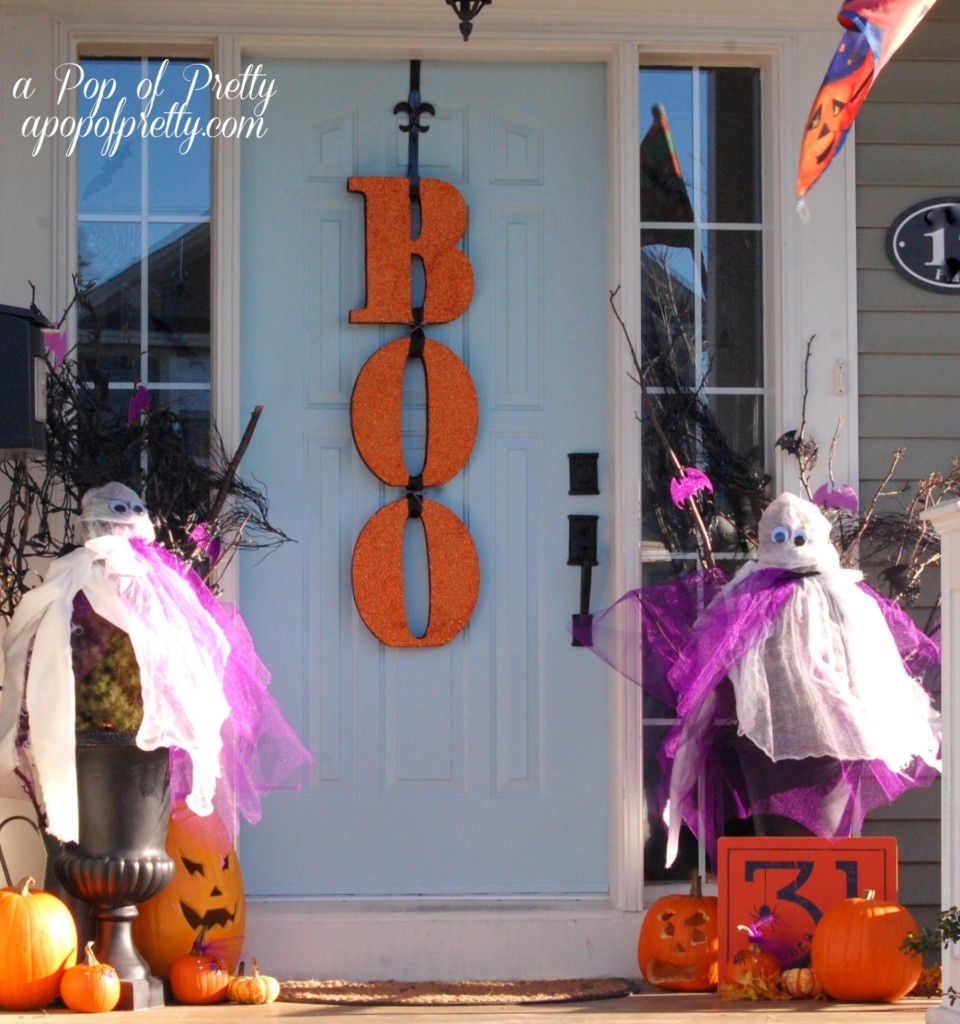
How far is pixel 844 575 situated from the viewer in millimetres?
4207

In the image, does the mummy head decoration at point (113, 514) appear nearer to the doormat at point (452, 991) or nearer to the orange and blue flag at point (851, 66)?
the doormat at point (452, 991)

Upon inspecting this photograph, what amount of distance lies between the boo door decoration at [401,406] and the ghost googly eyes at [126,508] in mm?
A: 795

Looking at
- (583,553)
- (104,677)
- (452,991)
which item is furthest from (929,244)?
(104,677)

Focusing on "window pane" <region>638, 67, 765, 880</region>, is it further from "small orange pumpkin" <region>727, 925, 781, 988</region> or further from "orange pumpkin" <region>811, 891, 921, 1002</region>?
"orange pumpkin" <region>811, 891, 921, 1002</region>

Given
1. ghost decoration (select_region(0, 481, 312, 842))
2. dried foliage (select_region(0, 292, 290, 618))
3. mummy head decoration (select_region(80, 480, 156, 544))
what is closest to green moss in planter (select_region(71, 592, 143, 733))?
ghost decoration (select_region(0, 481, 312, 842))

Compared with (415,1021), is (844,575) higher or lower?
higher

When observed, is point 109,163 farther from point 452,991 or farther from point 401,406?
point 452,991

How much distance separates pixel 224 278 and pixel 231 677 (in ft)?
3.95

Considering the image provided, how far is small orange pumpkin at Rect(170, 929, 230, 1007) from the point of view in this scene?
13.0ft

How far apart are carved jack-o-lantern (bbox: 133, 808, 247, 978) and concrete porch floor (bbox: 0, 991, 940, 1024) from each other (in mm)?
208

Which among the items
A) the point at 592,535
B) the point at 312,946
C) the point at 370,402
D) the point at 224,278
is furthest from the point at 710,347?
the point at 312,946

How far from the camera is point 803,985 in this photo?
394cm

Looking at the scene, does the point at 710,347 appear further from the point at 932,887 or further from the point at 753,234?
the point at 932,887

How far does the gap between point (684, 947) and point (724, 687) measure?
68 centimetres
